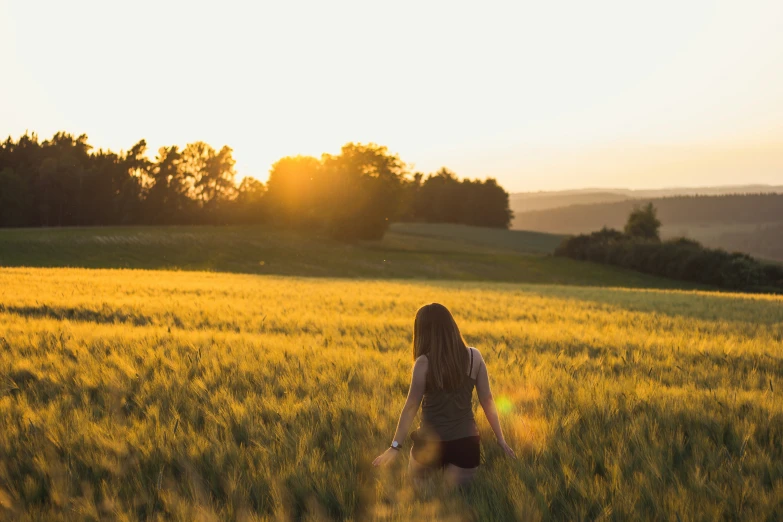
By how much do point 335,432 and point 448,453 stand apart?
1030 mm

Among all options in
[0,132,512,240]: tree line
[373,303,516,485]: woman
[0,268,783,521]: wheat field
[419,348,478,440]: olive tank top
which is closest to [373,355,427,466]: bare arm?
[373,303,516,485]: woman

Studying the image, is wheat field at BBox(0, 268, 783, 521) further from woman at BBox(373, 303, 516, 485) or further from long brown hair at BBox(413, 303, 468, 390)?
long brown hair at BBox(413, 303, 468, 390)

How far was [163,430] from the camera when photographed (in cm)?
441

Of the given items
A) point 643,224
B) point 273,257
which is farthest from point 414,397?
point 643,224

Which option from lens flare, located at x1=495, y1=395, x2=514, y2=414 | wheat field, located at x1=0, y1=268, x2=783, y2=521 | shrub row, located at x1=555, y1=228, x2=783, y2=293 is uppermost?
wheat field, located at x1=0, y1=268, x2=783, y2=521

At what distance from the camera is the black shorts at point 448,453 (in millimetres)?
3939

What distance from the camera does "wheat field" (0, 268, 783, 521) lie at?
134 inches

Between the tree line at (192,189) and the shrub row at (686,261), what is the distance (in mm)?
22783

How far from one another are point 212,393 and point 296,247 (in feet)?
175

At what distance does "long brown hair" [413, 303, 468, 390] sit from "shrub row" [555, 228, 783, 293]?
59.2 metres

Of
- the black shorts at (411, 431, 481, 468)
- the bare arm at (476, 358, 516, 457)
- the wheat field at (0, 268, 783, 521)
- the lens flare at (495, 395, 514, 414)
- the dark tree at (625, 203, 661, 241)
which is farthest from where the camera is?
the dark tree at (625, 203, 661, 241)

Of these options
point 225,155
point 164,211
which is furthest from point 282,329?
point 225,155

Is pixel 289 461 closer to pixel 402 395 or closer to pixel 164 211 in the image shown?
pixel 402 395

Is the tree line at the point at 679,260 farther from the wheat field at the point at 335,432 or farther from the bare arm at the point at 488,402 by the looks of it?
the bare arm at the point at 488,402
